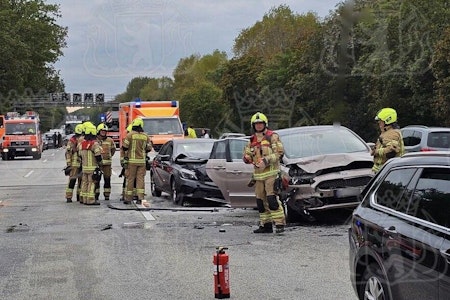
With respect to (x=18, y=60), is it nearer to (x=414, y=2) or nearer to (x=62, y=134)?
(x=62, y=134)

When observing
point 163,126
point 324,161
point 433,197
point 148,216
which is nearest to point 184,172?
point 148,216

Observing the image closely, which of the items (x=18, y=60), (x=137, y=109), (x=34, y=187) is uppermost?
(x=18, y=60)

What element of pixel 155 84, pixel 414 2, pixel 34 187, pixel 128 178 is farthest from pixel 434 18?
pixel 155 84

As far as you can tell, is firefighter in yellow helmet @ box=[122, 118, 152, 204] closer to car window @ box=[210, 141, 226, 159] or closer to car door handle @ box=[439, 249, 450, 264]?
car window @ box=[210, 141, 226, 159]

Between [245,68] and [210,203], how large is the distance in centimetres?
6546

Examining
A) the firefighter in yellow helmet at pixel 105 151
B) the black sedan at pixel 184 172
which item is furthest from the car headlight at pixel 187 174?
the firefighter in yellow helmet at pixel 105 151

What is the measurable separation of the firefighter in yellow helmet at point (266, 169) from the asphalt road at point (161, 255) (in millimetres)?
270

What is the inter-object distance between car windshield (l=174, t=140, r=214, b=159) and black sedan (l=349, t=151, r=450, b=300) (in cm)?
1138

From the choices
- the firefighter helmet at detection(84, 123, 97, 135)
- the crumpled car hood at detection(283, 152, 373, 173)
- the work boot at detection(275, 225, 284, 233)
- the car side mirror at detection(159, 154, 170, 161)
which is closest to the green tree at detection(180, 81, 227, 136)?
the car side mirror at detection(159, 154, 170, 161)

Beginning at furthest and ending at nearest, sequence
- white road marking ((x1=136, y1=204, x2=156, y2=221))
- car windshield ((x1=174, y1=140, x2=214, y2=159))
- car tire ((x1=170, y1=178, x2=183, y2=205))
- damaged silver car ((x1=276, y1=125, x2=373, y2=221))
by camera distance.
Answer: car windshield ((x1=174, y1=140, x2=214, y2=159))
car tire ((x1=170, y1=178, x2=183, y2=205))
white road marking ((x1=136, y1=204, x2=156, y2=221))
damaged silver car ((x1=276, y1=125, x2=373, y2=221))

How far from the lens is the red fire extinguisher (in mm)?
7055

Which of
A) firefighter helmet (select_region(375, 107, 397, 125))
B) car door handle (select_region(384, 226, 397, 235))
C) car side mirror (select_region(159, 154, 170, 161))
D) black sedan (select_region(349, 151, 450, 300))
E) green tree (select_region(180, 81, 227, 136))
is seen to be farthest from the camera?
green tree (select_region(180, 81, 227, 136))

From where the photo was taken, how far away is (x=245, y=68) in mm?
81625

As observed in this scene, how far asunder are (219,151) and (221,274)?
7916mm
